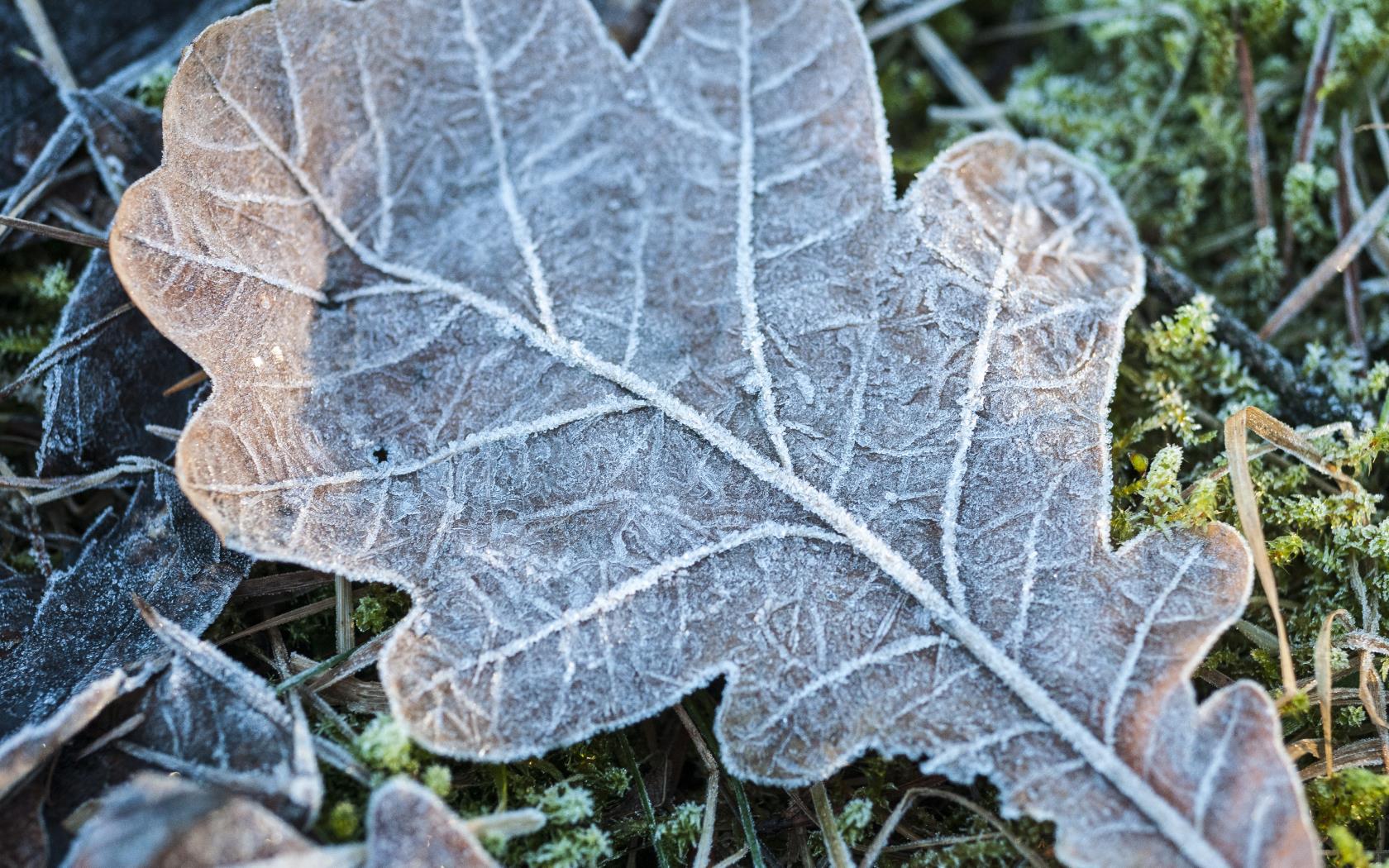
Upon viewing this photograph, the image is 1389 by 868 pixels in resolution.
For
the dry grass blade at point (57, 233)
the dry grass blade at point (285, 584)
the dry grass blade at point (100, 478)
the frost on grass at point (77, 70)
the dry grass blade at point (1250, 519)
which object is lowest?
the dry grass blade at point (1250, 519)

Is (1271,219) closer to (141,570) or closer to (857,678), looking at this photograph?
(857,678)

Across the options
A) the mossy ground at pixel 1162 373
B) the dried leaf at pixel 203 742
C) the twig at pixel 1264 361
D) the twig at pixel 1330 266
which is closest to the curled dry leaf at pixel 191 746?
the dried leaf at pixel 203 742

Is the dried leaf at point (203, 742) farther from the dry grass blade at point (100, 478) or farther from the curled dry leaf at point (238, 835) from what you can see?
the dry grass blade at point (100, 478)

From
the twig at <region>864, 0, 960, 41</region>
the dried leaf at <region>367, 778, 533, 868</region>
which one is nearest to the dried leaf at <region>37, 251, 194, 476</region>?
the dried leaf at <region>367, 778, 533, 868</region>

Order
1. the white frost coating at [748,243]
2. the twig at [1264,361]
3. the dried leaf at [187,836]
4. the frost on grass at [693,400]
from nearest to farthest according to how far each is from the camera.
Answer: the dried leaf at [187,836]
the frost on grass at [693,400]
the white frost coating at [748,243]
the twig at [1264,361]

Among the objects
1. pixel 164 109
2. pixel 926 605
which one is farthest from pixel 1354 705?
pixel 164 109
